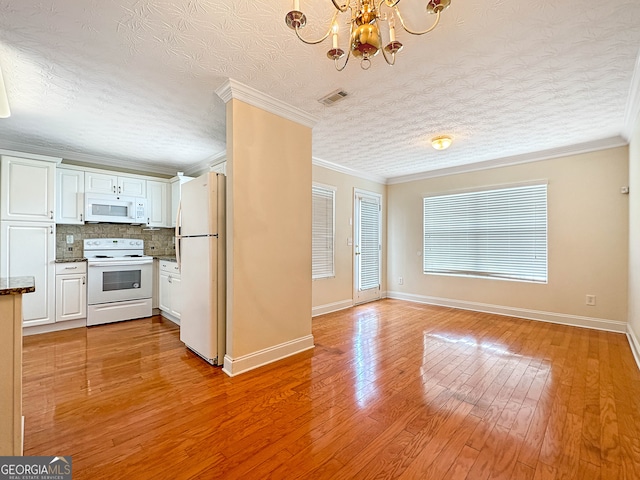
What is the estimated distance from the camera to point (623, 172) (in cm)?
360

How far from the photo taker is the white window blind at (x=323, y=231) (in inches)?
181

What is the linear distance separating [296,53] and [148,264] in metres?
3.88

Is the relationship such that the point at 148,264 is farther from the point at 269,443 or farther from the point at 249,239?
the point at 269,443

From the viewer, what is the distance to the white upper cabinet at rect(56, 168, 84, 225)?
3.96m

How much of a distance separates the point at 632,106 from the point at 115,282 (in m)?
6.36

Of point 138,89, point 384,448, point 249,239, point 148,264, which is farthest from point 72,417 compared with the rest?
point 148,264

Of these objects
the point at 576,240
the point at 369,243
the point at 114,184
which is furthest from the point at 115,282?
the point at 576,240

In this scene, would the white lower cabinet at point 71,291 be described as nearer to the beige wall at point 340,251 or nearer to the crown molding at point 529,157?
the beige wall at point 340,251

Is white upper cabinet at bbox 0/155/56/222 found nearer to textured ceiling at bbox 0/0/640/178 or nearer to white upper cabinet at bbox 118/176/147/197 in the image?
textured ceiling at bbox 0/0/640/178

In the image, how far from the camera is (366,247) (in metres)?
5.58

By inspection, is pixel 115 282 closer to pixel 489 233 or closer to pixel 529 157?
pixel 489 233

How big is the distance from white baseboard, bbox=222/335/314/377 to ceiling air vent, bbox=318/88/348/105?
2.40 meters

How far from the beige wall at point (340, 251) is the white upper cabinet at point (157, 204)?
263cm

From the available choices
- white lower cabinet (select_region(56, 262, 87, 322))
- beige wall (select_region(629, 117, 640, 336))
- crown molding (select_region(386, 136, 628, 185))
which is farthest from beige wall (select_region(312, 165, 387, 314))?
beige wall (select_region(629, 117, 640, 336))
